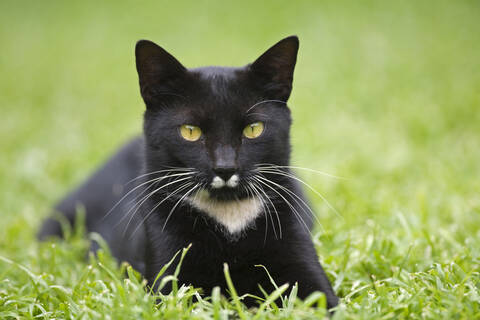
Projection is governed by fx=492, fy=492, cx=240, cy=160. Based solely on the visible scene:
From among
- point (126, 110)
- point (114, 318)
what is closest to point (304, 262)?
point (114, 318)

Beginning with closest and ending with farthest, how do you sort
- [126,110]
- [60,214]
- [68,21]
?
1. [60,214]
2. [126,110]
3. [68,21]

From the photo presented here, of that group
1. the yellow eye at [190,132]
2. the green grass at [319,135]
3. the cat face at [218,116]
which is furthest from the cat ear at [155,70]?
the green grass at [319,135]

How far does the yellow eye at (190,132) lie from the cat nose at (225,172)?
8.7 inches

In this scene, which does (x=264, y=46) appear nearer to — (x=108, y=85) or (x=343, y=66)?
(x=343, y=66)

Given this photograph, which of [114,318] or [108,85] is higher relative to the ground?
[108,85]

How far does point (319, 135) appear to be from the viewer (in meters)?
5.44

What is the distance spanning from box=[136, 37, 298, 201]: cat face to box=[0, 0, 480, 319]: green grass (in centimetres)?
54

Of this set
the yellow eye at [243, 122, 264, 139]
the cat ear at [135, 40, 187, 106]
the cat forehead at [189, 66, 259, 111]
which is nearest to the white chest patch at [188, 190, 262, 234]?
the yellow eye at [243, 122, 264, 139]

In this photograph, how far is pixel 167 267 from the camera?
A: 7.29 feet

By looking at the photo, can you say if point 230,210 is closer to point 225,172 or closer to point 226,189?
point 226,189

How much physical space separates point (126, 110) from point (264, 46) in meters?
2.79

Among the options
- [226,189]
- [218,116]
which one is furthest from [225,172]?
[218,116]

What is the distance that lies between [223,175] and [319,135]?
3.48 meters

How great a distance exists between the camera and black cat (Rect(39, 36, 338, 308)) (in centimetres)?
221
